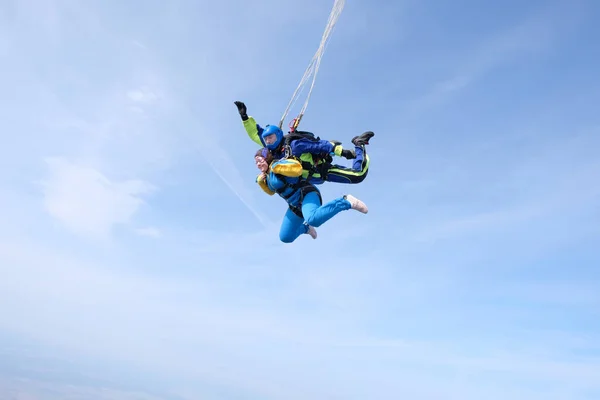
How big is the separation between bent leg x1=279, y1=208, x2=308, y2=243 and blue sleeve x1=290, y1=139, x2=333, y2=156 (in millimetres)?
1410

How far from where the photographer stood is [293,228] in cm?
752

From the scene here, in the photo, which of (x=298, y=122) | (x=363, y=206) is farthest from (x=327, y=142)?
(x=363, y=206)

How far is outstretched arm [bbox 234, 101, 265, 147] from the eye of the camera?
6777mm

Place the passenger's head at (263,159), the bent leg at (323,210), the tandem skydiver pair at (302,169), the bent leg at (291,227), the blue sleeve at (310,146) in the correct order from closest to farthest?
the bent leg at (323,210), the tandem skydiver pair at (302,169), the blue sleeve at (310,146), the passenger's head at (263,159), the bent leg at (291,227)

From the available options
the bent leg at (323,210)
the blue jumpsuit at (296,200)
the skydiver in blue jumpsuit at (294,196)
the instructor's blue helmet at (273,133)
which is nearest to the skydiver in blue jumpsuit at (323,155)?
the instructor's blue helmet at (273,133)

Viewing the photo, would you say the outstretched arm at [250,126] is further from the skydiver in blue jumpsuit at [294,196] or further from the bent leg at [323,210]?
the bent leg at [323,210]

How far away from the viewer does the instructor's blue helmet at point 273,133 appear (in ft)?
21.6

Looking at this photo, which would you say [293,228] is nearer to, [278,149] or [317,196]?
[317,196]

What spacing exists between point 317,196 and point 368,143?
1441 millimetres

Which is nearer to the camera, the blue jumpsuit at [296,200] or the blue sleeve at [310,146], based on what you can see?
the blue jumpsuit at [296,200]

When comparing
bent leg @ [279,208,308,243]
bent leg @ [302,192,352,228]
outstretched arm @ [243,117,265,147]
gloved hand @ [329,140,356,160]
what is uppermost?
outstretched arm @ [243,117,265,147]

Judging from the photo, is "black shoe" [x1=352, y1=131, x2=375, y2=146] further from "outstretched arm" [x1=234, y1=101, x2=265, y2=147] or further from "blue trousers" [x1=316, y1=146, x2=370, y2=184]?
"outstretched arm" [x1=234, y1=101, x2=265, y2=147]

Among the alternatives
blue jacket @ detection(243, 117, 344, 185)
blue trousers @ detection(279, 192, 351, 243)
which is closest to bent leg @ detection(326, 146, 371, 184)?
blue jacket @ detection(243, 117, 344, 185)

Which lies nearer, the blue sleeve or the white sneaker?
the white sneaker
